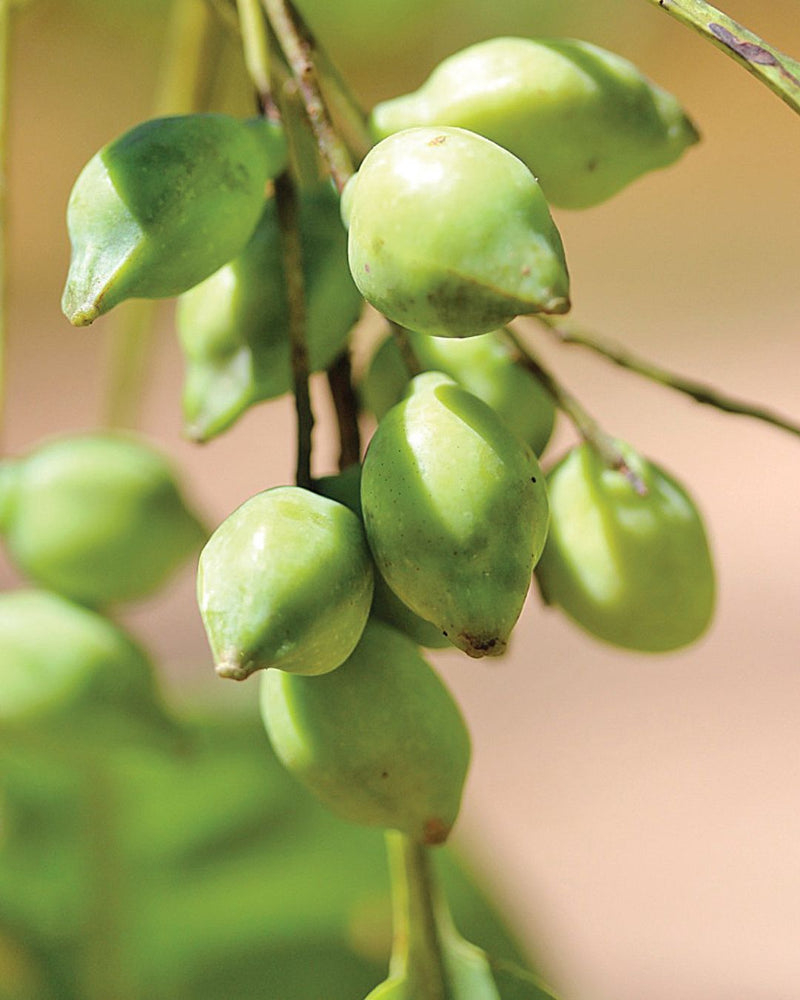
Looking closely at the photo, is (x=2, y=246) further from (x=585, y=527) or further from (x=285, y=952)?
(x=285, y=952)

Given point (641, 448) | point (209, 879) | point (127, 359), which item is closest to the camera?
point (127, 359)

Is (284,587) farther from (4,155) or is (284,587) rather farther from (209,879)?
(209,879)

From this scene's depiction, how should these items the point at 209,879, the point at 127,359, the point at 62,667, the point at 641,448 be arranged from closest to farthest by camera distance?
the point at 62,667
the point at 127,359
the point at 209,879
the point at 641,448

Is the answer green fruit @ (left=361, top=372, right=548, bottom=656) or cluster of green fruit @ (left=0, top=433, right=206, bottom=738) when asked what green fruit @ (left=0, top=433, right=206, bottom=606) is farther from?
green fruit @ (left=361, top=372, right=548, bottom=656)

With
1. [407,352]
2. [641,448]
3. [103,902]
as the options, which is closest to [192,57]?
[407,352]

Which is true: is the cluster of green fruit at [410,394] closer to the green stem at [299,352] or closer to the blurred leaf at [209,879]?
the green stem at [299,352]

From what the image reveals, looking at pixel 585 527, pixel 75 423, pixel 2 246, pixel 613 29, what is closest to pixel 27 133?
pixel 75 423
